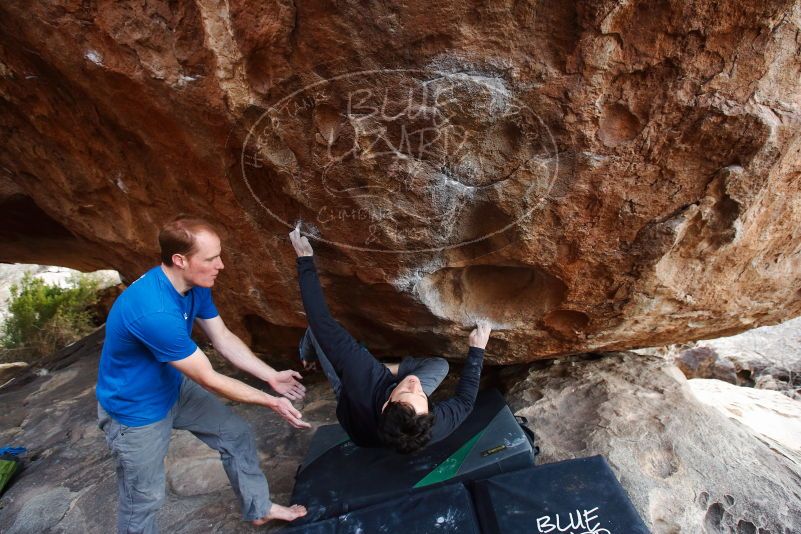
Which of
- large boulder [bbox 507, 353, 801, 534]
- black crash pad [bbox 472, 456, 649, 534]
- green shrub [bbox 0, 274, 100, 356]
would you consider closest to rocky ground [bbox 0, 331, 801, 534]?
large boulder [bbox 507, 353, 801, 534]

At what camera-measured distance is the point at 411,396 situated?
1.95 meters

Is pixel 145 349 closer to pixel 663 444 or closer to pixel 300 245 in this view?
pixel 300 245

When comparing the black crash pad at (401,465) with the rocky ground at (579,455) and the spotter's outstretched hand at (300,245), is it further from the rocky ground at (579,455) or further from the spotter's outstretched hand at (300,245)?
the spotter's outstretched hand at (300,245)

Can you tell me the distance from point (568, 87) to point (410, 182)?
696 millimetres

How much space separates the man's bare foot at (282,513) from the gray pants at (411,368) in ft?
1.78

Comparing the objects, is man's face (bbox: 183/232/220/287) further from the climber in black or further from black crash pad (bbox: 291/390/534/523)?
black crash pad (bbox: 291/390/534/523)

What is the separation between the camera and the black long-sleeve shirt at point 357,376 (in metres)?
2.10

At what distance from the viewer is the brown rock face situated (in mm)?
1659

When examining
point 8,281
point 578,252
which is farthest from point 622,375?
point 8,281

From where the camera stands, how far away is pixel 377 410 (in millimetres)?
2072

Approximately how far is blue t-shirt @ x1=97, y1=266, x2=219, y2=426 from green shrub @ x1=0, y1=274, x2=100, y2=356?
6736 mm

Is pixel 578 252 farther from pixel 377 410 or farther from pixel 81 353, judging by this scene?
pixel 81 353

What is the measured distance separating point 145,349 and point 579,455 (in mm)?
2081

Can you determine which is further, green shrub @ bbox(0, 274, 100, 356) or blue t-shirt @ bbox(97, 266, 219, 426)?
green shrub @ bbox(0, 274, 100, 356)
